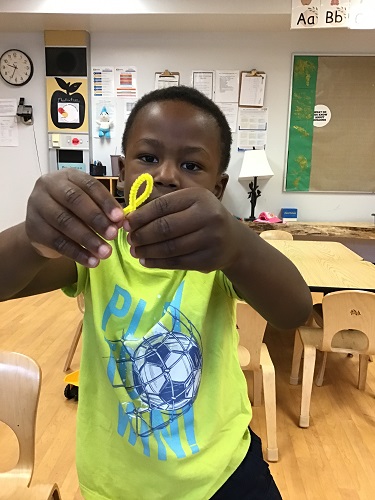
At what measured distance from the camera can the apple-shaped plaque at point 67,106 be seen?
180 inches

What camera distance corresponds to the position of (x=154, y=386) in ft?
2.46

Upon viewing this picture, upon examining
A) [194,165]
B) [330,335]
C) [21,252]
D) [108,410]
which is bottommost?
[330,335]

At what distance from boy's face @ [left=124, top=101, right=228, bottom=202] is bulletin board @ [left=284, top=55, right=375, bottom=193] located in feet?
13.6

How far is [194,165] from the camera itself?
2.30 feet

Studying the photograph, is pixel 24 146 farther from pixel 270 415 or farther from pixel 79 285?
pixel 79 285

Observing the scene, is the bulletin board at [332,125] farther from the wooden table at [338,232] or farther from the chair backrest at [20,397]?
the chair backrest at [20,397]

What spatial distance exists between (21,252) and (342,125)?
4531mm

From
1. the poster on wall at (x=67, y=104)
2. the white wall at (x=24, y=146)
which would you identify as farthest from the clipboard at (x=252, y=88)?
the white wall at (x=24, y=146)

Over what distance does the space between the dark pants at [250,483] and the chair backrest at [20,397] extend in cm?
60

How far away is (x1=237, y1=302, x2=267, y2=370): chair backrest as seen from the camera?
1852 mm

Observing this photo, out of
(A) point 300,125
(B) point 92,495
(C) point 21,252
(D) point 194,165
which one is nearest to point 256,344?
(B) point 92,495

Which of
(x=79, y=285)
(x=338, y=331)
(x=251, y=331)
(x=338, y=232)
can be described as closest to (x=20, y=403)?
(x=79, y=285)

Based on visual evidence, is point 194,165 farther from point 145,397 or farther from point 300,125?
point 300,125

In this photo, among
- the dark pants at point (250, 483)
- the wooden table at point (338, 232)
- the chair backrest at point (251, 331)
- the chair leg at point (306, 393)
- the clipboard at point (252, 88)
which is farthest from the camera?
the clipboard at point (252, 88)
